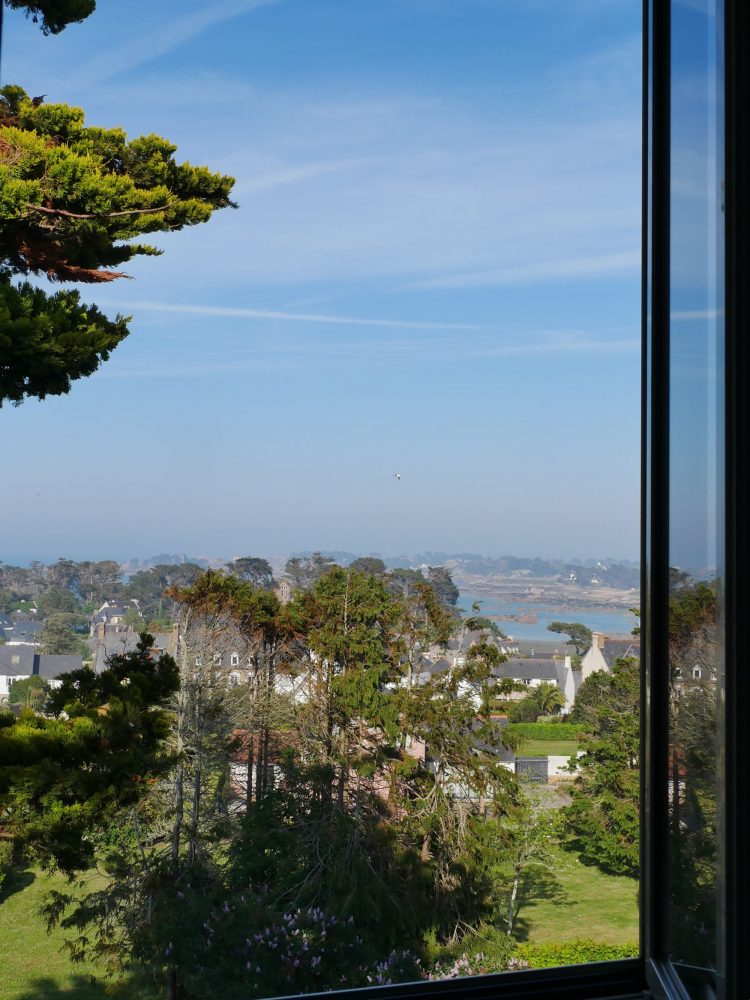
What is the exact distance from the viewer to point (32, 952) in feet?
6.82

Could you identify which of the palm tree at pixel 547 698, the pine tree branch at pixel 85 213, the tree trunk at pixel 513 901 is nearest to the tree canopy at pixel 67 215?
the pine tree branch at pixel 85 213

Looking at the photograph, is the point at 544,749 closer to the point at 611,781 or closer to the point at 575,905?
the point at 611,781

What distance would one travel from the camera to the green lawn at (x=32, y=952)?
2.06 metres

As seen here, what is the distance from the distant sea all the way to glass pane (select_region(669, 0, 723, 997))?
72 cm

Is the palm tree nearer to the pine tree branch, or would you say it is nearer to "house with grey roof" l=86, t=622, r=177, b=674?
"house with grey roof" l=86, t=622, r=177, b=674

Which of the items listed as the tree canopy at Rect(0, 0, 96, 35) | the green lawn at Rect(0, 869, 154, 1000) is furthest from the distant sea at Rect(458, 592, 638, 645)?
the tree canopy at Rect(0, 0, 96, 35)

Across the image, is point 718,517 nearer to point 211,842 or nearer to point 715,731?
point 715,731

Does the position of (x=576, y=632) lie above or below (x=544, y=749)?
above

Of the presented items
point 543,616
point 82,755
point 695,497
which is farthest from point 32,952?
point 695,497

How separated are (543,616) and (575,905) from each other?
31.4 inches

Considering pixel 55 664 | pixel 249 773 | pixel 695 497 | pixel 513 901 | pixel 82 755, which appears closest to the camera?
pixel 695 497

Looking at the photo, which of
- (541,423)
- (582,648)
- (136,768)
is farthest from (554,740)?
(136,768)

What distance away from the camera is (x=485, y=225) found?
8.23 feet

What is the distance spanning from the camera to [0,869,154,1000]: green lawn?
2061mm
